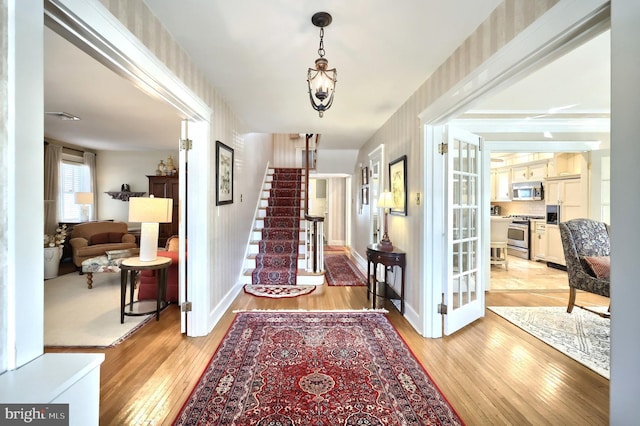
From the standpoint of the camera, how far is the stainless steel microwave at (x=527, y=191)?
6.15 m

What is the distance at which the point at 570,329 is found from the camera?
292 cm

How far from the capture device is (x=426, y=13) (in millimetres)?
1765

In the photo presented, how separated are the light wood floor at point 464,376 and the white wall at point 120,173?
4937 mm

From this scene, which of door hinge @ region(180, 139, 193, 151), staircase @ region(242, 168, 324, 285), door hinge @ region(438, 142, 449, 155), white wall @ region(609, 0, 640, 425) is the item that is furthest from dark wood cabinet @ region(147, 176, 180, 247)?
white wall @ region(609, 0, 640, 425)

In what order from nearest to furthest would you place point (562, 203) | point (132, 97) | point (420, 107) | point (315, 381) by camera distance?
1. point (315, 381)
2. point (420, 107)
3. point (132, 97)
4. point (562, 203)

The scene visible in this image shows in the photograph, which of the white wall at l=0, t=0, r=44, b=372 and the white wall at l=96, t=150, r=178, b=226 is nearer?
the white wall at l=0, t=0, r=44, b=372

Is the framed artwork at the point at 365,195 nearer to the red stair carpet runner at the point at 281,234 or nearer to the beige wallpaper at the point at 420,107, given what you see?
the beige wallpaper at the point at 420,107

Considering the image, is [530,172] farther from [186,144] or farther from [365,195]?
[186,144]

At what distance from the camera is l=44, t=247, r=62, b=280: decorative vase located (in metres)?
4.59

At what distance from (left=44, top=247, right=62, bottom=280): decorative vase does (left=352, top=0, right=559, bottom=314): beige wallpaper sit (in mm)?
5459

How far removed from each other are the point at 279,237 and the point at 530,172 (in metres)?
5.89

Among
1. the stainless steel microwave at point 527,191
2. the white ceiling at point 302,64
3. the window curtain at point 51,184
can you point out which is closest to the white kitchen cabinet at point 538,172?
the stainless steel microwave at point 527,191

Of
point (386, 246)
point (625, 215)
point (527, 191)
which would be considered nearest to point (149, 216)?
point (386, 246)

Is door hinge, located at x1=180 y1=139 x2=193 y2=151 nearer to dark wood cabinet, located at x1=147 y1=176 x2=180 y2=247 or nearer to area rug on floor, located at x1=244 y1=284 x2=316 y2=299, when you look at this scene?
area rug on floor, located at x1=244 y1=284 x2=316 y2=299
